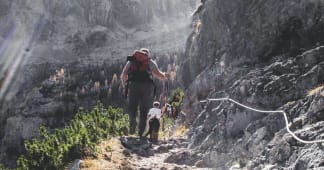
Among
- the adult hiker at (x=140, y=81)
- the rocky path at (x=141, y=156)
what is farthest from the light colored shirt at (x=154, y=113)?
the rocky path at (x=141, y=156)

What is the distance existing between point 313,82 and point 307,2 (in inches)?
97.3

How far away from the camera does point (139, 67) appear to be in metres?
13.5

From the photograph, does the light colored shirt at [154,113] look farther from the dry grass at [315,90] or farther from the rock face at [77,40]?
the rock face at [77,40]

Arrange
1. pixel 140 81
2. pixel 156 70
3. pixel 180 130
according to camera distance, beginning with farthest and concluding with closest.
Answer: pixel 180 130
pixel 156 70
pixel 140 81

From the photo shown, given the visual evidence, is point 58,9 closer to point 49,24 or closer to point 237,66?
point 49,24

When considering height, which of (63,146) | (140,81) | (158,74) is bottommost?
(63,146)

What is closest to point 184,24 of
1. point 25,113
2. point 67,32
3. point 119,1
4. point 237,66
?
point 119,1

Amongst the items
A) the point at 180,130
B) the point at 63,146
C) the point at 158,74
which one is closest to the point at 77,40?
the point at 180,130

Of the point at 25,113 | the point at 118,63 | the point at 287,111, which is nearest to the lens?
the point at 287,111

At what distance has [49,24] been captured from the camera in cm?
11250

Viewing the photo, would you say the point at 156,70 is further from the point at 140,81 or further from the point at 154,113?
the point at 154,113

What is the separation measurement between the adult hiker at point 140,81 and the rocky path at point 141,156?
96 centimetres

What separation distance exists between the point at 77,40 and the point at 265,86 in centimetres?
10381

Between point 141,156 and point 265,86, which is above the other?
point 265,86
